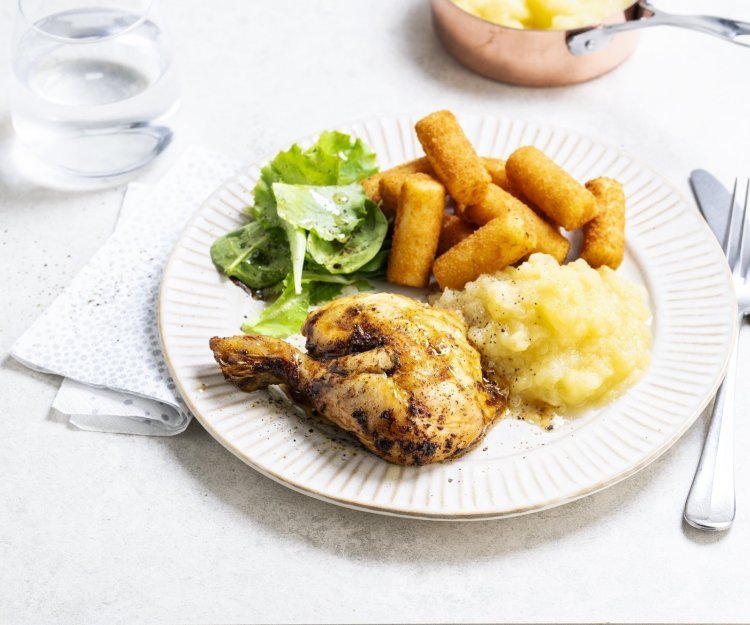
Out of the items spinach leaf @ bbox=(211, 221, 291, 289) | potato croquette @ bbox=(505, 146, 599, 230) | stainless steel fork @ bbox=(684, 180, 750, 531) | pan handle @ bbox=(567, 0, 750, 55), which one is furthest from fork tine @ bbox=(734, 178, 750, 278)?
spinach leaf @ bbox=(211, 221, 291, 289)

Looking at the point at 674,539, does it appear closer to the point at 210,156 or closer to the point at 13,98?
the point at 210,156

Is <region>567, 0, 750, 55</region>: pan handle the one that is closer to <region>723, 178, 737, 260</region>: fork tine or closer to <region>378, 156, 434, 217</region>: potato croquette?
<region>723, 178, 737, 260</region>: fork tine

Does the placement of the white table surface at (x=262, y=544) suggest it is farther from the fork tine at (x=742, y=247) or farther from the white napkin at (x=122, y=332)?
the fork tine at (x=742, y=247)

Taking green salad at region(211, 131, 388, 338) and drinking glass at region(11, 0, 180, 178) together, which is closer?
green salad at region(211, 131, 388, 338)

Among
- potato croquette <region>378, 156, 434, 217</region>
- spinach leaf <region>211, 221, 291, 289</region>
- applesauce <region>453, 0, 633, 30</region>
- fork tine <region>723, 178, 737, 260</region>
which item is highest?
applesauce <region>453, 0, 633, 30</region>

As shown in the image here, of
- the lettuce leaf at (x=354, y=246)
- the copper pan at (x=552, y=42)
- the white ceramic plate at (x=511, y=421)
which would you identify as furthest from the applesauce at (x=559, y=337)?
the copper pan at (x=552, y=42)
